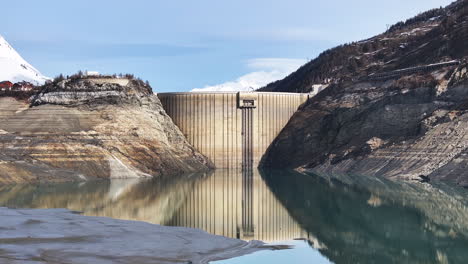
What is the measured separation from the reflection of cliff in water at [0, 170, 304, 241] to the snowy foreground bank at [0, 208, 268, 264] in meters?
2.60

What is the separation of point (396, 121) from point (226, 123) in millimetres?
22494

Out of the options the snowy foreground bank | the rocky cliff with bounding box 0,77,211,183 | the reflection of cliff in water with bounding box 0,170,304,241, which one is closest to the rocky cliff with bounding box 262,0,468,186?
the reflection of cliff in water with bounding box 0,170,304,241

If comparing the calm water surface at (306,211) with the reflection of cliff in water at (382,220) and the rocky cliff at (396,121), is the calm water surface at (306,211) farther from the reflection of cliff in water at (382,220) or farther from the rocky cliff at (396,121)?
the rocky cliff at (396,121)

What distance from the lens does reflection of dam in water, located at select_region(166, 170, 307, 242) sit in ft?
99.2

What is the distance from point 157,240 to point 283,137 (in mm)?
62908

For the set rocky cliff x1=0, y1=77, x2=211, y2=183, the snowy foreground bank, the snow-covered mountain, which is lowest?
the snowy foreground bank

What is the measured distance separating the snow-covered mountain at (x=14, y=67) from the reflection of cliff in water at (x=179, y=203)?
120m

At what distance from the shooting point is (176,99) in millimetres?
87500

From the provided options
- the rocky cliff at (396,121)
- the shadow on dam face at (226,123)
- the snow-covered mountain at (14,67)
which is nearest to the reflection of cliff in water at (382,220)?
the rocky cliff at (396,121)

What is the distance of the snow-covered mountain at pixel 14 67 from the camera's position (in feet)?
556

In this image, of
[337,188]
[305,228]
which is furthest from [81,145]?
[305,228]

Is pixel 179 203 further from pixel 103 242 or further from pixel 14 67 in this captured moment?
pixel 14 67

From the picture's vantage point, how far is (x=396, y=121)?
73062 millimetres

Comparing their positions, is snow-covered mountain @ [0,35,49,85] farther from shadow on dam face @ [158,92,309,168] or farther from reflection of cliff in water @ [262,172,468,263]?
reflection of cliff in water @ [262,172,468,263]
